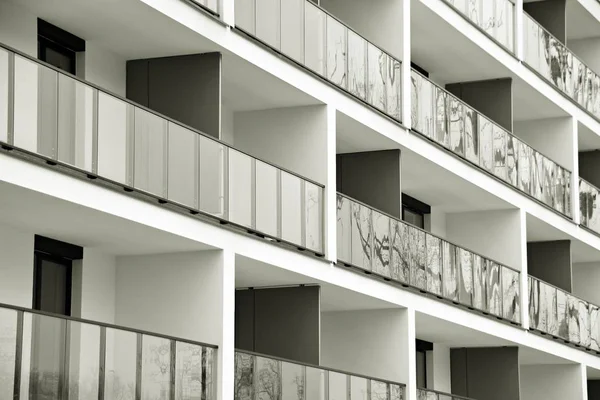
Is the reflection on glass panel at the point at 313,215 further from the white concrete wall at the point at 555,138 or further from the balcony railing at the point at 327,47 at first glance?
the white concrete wall at the point at 555,138

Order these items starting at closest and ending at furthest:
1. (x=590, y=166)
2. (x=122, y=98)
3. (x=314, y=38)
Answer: (x=122, y=98)
(x=314, y=38)
(x=590, y=166)

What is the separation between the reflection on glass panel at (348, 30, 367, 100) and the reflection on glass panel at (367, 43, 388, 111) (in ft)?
0.72

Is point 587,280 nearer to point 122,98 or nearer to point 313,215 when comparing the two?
point 313,215

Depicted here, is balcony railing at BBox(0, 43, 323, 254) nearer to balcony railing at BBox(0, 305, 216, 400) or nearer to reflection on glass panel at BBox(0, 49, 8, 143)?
reflection on glass panel at BBox(0, 49, 8, 143)

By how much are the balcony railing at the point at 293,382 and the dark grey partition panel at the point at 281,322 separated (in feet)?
2.14

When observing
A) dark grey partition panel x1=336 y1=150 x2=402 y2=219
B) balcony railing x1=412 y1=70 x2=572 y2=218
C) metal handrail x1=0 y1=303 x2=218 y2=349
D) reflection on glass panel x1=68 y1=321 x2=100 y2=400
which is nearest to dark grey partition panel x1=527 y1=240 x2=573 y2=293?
balcony railing x1=412 y1=70 x2=572 y2=218

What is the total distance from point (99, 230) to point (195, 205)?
5.58ft

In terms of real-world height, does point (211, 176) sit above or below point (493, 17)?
below

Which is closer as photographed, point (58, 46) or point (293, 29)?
point (58, 46)

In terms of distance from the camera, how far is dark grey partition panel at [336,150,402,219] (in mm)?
31000

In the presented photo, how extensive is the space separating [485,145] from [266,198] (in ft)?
37.5

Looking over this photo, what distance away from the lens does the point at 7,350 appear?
18016 mm

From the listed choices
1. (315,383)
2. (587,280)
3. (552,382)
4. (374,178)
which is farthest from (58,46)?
(587,280)

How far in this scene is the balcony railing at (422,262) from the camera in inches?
1121
